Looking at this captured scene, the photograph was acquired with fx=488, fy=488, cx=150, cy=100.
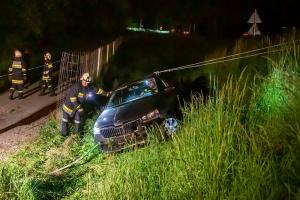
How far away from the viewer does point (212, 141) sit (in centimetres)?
459

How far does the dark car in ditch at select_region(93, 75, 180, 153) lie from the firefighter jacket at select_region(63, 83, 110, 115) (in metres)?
0.66

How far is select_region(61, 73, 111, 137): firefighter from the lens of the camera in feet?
34.8

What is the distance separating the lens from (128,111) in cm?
916

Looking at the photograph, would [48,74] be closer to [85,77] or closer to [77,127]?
[77,127]

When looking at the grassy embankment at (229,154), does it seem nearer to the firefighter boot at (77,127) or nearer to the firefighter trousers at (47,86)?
the firefighter boot at (77,127)

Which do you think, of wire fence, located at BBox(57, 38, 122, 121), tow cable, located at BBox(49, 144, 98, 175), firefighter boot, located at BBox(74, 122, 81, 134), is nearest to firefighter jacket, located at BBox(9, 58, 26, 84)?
wire fence, located at BBox(57, 38, 122, 121)

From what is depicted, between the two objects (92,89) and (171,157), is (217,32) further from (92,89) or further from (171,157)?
(171,157)

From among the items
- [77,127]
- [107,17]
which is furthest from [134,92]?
[107,17]

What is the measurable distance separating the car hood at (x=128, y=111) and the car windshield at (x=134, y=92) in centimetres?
21

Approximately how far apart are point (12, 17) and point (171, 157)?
19128 millimetres

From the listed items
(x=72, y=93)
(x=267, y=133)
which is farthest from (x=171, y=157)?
(x=72, y=93)

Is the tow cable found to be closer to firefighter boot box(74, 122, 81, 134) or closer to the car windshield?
the car windshield

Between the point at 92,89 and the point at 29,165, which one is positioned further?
the point at 92,89

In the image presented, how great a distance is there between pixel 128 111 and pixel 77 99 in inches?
77.0
